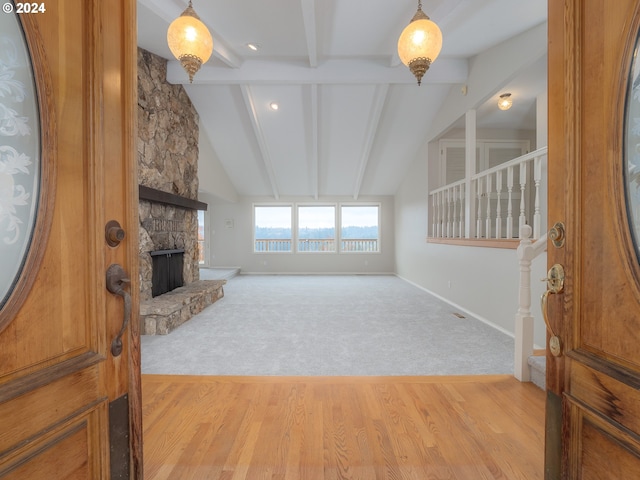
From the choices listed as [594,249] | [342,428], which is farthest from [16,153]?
[342,428]

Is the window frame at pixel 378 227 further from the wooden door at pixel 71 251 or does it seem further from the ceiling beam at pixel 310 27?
the wooden door at pixel 71 251

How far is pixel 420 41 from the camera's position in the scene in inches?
86.7

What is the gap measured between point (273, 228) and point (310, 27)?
6.12 meters

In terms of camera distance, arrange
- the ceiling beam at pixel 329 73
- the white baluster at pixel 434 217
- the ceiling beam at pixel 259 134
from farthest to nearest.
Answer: the white baluster at pixel 434 217 < the ceiling beam at pixel 259 134 < the ceiling beam at pixel 329 73

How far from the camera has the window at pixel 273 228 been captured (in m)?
8.80

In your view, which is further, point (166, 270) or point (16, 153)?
point (166, 270)

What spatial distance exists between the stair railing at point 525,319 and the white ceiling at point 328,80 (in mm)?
2542

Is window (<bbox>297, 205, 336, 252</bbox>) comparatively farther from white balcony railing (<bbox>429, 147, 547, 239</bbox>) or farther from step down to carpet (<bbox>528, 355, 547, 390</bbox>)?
step down to carpet (<bbox>528, 355, 547, 390</bbox>)

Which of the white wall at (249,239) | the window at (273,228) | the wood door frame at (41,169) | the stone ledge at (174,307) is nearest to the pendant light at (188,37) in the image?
the wood door frame at (41,169)

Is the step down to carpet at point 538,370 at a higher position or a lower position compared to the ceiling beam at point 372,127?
lower

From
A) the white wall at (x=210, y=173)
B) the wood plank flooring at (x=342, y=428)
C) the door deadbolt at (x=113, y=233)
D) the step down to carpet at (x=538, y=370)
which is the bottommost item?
the wood plank flooring at (x=342, y=428)

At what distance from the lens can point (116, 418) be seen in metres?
0.78

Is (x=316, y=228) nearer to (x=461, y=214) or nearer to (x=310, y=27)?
(x=461, y=214)

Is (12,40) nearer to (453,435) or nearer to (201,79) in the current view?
(453,435)
